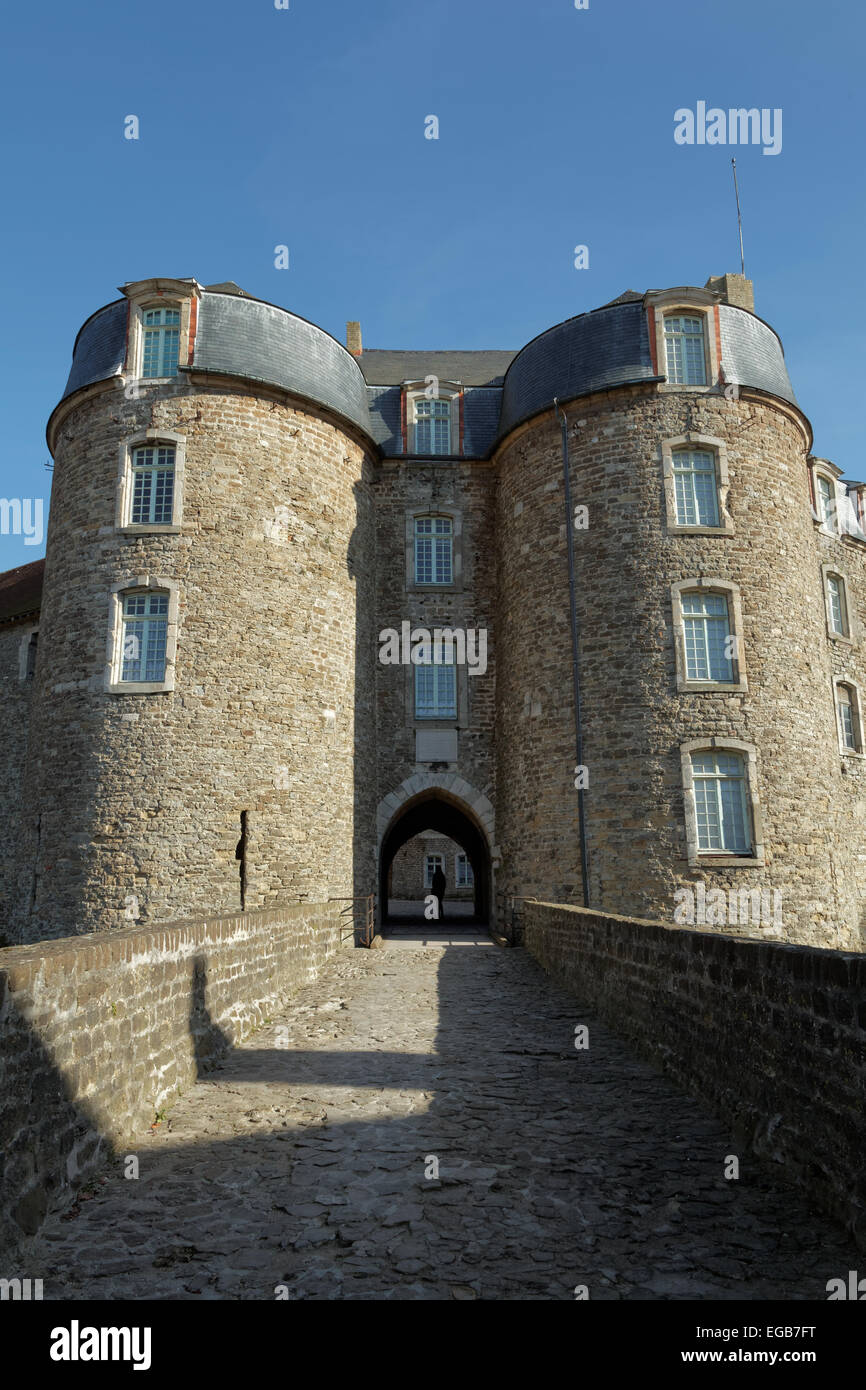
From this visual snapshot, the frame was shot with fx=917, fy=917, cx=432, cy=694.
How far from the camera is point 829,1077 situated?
11.7 ft

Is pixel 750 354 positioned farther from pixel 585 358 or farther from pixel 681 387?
pixel 585 358

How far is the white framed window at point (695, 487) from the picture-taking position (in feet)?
50.4

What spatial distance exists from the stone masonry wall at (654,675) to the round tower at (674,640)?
0.03 metres

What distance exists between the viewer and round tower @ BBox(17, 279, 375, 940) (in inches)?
557

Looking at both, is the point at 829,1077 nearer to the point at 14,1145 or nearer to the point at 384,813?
the point at 14,1145

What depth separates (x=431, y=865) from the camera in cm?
3672

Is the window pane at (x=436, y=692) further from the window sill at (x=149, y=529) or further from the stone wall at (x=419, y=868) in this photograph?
the stone wall at (x=419, y=868)

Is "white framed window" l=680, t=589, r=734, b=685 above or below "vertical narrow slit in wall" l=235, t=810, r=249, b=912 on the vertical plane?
above

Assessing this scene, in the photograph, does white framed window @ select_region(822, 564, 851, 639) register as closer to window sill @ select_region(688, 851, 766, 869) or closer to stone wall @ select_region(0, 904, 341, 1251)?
window sill @ select_region(688, 851, 766, 869)

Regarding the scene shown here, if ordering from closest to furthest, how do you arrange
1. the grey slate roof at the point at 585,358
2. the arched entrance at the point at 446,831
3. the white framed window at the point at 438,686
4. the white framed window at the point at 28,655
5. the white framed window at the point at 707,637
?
the white framed window at the point at 707,637 → the grey slate roof at the point at 585,358 → the white framed window at the point at 438,686 → the arched entrance at the point at 446,831 → the white framed window at the point at 28,655

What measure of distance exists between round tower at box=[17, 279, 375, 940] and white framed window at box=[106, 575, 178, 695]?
0.11 ft

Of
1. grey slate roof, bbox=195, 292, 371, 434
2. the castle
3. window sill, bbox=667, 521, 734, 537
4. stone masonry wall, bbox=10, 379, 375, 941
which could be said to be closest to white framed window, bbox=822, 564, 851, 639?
the castle

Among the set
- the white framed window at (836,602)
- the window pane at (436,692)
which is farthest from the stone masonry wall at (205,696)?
the white framed window at (836,602)

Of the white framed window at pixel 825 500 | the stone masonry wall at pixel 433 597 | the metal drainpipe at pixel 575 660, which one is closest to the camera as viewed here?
the metal drainpipe at pixel 575 660
